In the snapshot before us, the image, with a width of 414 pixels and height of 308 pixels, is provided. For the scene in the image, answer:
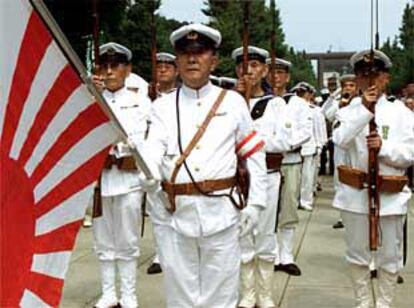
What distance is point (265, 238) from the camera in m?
6.42

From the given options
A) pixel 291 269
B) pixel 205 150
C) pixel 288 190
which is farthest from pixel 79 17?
pixel 205 150

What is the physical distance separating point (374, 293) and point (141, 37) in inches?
376

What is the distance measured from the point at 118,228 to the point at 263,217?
3.67 feet

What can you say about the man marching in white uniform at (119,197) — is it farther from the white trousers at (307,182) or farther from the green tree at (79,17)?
the white trousers at (307,182)

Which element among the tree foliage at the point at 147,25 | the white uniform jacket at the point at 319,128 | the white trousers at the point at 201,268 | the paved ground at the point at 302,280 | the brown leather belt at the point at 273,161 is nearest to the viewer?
the white trousers at the point at 201,268

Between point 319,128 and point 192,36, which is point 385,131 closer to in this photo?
point 192,36

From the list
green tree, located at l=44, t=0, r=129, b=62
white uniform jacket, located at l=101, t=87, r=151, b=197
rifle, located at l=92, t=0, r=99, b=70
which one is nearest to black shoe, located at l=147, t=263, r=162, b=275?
white uniform jacket, located at l=101, t=87, r=151, b=197

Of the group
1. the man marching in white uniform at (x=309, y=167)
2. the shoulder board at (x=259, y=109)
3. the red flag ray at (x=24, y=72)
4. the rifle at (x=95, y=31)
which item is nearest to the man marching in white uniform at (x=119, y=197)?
the rifle at (x=95, y=31)

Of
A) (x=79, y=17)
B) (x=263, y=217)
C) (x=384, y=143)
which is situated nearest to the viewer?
(x=384, y=143)

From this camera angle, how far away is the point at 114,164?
20.5 ft

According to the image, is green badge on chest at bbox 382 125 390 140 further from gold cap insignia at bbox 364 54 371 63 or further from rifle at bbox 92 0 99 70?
rifle at bbox 92 0 99 70

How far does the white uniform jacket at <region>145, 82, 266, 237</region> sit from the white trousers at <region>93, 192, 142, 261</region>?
5.27 feet

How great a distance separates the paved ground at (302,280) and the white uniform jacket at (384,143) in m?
1.25

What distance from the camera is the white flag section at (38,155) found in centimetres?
301
